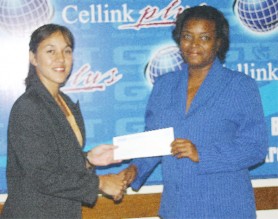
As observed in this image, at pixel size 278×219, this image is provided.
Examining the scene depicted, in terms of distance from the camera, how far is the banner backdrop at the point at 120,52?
9.49 ft

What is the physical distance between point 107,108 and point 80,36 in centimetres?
50

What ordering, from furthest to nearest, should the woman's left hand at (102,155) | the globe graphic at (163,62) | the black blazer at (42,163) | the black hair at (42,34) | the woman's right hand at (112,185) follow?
1. the globe graphic at (163,62)
2. the woman's left hand at (102,155)
3. the woman's right hand at (112,185)
4. the black hair at (42,34)
5. the black blazer at (42,163)

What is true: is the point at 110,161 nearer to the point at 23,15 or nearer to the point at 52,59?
the point at 52,59

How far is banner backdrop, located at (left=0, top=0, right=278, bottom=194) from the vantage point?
2893 mm

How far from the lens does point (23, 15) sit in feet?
9.37

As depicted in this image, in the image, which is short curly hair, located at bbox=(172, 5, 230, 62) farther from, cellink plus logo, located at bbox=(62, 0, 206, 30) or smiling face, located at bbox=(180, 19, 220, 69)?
cellink plus logo, located at bbox=(62, 0, 206, 30)

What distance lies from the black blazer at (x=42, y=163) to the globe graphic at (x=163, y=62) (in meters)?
1.03

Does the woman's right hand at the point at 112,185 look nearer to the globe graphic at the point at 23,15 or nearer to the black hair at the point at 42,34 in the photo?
the black hair at the point at 42,34

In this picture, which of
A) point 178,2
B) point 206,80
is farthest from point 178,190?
point 178,2

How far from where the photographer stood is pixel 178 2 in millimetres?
3033

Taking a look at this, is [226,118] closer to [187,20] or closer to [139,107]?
[187,20]

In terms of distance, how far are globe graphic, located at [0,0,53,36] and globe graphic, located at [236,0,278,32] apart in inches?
50.6

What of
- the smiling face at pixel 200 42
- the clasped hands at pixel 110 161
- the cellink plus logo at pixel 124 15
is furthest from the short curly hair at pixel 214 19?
the clasped hands at pixel 110 161

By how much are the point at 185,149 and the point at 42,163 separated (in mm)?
687
